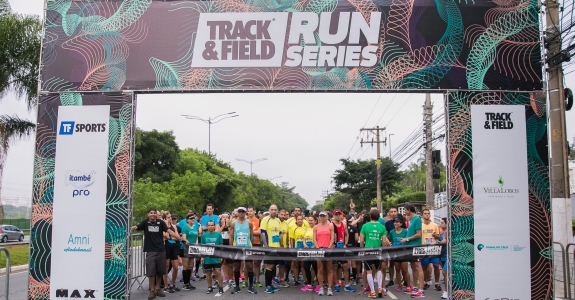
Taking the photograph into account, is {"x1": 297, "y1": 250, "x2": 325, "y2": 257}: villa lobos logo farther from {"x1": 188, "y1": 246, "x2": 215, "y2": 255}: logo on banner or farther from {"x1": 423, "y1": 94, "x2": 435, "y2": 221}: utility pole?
{"x1": 423, "y1": 94, "x2": 435, "y2": 221}: utility pole

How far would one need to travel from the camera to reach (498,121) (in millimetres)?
9438

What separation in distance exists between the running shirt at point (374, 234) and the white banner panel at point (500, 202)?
8.26ft

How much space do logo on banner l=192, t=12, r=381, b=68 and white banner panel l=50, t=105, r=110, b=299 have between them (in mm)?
2326

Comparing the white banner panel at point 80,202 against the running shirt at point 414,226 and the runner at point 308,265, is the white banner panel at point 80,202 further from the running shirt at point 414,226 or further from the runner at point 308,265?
the running shirt at point 414,226

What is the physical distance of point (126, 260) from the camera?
9.39m

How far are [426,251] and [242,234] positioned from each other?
13.1ft

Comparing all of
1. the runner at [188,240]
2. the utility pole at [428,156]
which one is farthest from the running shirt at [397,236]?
the utility pole at [428,156]

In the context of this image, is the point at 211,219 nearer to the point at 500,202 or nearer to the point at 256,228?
the point at 256,228

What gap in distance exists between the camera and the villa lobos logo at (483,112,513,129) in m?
9.43

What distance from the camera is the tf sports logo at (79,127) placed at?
9586 mm

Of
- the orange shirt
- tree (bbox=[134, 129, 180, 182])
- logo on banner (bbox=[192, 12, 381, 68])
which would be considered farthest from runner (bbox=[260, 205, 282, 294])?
tree (bbox=[134, 129, 180, 182])

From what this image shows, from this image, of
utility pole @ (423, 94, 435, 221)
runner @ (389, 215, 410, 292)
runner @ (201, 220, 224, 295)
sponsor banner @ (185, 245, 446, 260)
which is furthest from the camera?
utility pole @ (423, 94, 435, 221)

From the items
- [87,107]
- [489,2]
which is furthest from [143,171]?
[489,2]

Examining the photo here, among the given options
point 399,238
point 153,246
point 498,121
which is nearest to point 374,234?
point 399,238
